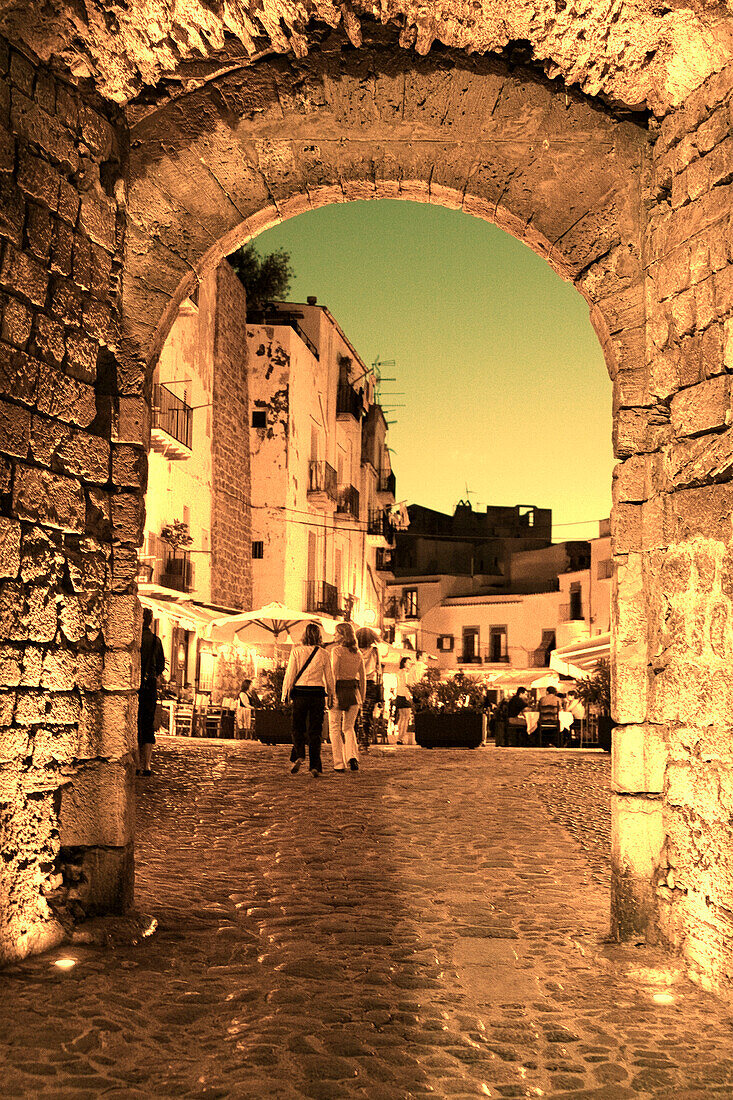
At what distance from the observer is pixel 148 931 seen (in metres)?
4.96

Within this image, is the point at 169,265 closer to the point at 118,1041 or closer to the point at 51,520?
the point at 51,520

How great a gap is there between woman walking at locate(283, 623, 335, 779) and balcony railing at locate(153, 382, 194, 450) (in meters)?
9.19

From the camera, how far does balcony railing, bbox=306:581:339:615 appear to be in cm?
2817

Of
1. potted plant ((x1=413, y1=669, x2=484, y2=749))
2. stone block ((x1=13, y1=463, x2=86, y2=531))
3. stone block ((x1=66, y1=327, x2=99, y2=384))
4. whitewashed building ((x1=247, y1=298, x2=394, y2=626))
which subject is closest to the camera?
stone block ((x1=13, y1=463, x2=86, y2=531))

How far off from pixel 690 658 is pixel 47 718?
2.88 m

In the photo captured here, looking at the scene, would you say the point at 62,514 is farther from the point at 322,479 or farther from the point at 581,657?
the point at 322,479

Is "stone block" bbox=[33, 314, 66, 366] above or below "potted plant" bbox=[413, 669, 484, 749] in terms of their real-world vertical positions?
above

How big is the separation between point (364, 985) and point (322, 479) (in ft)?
82.2

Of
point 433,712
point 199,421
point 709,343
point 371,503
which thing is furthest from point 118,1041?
point 371,503

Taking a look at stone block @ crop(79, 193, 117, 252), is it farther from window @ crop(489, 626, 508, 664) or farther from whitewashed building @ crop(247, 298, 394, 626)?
window @ crop(489, 626, 508, 664)

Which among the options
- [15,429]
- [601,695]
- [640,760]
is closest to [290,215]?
[15,429]

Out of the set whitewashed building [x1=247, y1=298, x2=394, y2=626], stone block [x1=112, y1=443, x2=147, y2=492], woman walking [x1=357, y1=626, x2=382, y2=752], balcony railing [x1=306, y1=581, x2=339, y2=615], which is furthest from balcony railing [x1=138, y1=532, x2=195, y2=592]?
stone block [x1=112, y1=443, x2=147, y2=492]

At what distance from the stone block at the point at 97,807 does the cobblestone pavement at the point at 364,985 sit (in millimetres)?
492

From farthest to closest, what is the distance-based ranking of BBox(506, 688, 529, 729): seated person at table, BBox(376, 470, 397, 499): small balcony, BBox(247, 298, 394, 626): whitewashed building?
BBox(376, 470, 397, 499): small balcony
BBox(247, 298, 394, 626): whitewashed building
BBox(506, 688, 529, 729): seated person at table
